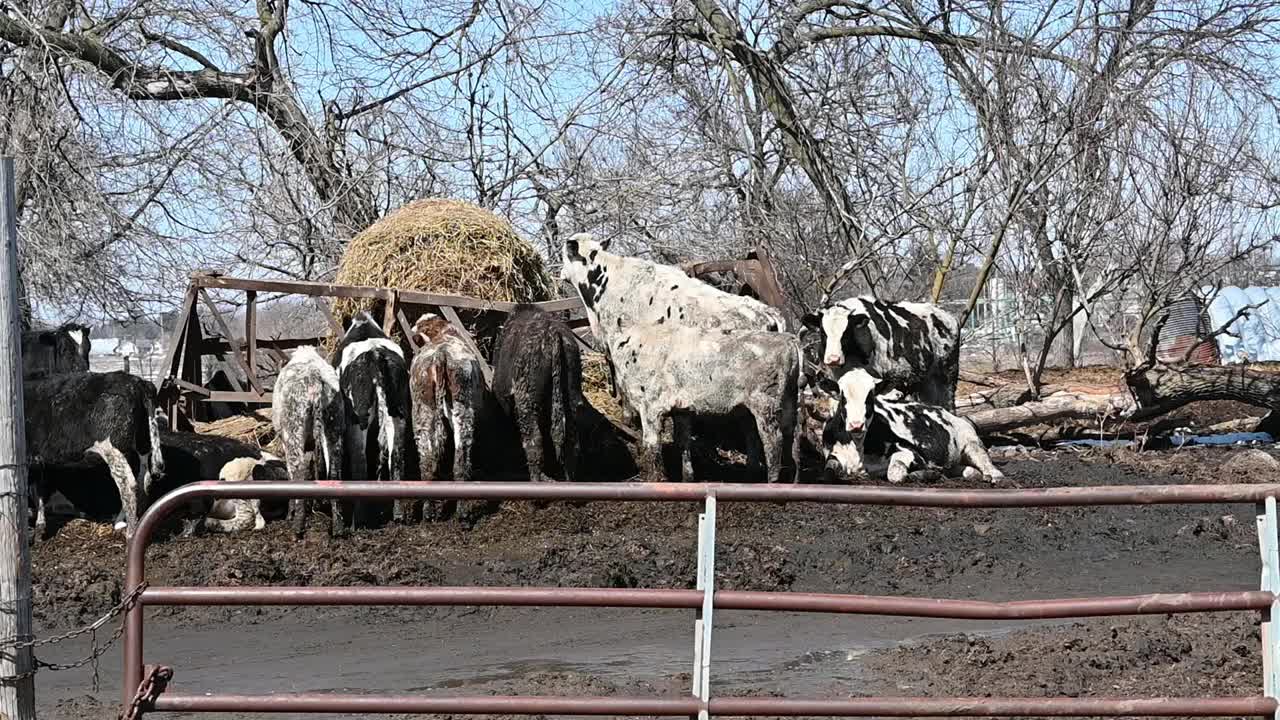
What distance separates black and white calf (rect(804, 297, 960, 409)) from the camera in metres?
15.2

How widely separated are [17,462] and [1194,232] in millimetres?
16338

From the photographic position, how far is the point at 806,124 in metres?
19.9

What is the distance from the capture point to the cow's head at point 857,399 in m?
13.9

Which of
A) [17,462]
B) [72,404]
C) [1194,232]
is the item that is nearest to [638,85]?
[1194,232]

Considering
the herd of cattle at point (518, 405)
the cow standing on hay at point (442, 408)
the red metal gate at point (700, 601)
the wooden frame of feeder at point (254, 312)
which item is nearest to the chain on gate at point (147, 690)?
the red metal gate at point (700, 601)

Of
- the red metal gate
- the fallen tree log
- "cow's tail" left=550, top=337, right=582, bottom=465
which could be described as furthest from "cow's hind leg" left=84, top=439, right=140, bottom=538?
the fallen tree log

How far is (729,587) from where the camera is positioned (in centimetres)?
936

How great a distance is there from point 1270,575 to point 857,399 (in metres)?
9.22

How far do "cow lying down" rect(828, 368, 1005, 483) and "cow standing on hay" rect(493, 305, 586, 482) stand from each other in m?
2.82

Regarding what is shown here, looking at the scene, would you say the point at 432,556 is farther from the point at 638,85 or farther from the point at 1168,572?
the point at 638,85

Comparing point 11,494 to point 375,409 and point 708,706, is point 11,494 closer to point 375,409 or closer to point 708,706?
point 708,706

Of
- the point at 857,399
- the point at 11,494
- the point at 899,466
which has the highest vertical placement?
the point at 857,399

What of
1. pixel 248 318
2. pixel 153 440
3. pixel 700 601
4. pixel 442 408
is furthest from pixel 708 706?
pixel 248 318

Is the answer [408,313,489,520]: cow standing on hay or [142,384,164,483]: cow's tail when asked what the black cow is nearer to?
[142,384,164,483]: cow's tail
